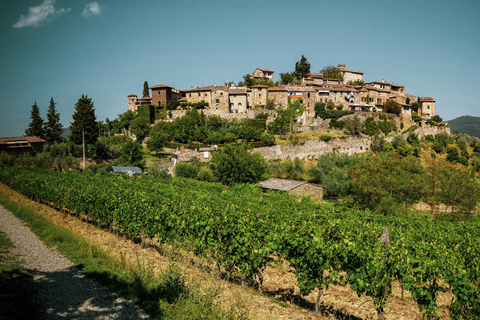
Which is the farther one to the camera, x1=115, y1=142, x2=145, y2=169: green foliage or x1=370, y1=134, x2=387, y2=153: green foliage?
x1=370, y1=134, x2=387, y2=153: green foliage

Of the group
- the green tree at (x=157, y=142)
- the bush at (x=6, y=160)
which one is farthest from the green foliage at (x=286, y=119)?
the bush at (x=6, y=160)

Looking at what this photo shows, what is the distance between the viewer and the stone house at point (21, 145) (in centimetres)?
4475

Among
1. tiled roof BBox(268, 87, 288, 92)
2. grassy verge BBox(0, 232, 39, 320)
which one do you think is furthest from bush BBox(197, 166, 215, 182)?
tiled roof BBox(268, 87, 288, 92)

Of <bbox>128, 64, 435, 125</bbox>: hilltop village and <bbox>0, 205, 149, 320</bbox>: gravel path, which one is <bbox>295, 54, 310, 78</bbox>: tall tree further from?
<bbox>0, 205, 149, 320</bbox>: gravel path

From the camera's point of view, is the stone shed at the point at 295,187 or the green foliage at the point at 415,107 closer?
the stone shed at the point at 295,187

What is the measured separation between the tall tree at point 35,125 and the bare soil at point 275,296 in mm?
48336

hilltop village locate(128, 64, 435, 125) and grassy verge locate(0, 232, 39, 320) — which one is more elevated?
hilltop village locate(128, 64, 435, 125)

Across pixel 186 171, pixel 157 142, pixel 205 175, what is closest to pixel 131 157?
pixel 186 171

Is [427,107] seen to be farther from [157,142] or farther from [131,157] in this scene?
[131,157]

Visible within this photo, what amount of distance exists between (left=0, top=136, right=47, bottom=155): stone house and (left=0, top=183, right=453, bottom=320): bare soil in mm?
40664

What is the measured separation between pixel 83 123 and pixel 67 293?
127 feet

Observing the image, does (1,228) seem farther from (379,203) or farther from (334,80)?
(334,80)

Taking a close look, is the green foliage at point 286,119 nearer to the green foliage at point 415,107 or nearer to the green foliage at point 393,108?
the green foliage at point 393,108

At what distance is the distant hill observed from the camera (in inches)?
5173
